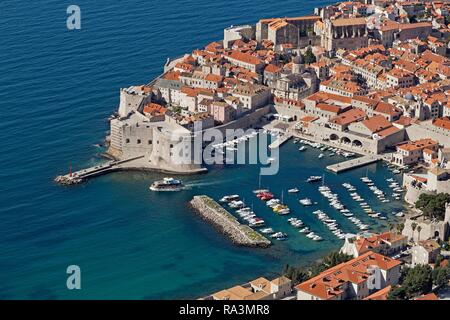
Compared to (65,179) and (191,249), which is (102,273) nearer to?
(191,249)

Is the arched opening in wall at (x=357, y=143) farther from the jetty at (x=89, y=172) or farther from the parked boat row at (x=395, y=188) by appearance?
the jetty at (x=89, y=172)

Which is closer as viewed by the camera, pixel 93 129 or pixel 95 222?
pixel 95 222

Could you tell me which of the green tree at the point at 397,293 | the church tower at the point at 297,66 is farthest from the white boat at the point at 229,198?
the church tower at the point at 297,66

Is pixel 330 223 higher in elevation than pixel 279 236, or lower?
higher

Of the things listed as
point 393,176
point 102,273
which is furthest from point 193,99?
point 102,273

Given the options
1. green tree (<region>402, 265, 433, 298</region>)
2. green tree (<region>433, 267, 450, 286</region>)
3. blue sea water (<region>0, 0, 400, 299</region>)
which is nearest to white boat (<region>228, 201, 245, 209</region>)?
blue sea water (<region>0, 0, 400, 299</region>)

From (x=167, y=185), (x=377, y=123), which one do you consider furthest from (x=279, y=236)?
(x=377, y=123)

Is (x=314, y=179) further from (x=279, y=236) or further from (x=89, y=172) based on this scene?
(x=89, y=172)
